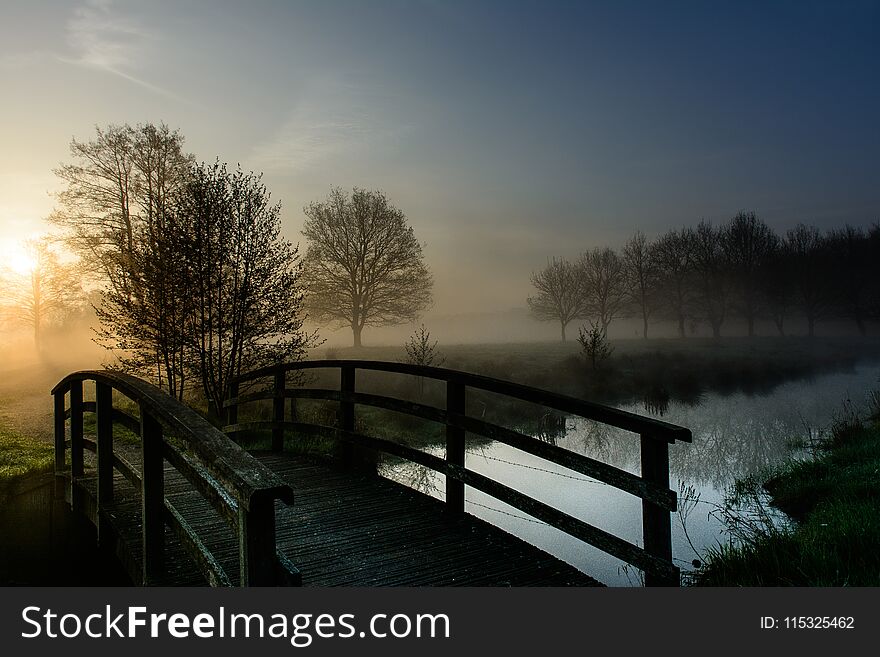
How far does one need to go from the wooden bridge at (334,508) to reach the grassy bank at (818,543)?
1.47 m

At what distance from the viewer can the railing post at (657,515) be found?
3582 millimetres

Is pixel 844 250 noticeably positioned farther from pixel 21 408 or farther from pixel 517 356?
pixel 21 408

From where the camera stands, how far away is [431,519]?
5.26 m

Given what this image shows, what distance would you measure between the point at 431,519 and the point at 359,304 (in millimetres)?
27538

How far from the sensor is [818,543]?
5.04 meters

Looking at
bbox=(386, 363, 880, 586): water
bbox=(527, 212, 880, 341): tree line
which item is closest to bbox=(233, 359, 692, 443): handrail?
bbox=(386, 363, 880, 586): water

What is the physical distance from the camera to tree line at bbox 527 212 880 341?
4388 centimetres

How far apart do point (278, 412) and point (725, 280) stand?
149ft

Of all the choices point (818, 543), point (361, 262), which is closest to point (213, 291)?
point (818, 543)

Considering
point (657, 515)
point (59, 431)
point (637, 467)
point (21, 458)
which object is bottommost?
point (637, 467)

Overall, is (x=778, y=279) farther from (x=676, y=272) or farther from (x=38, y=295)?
(x=38, y=295)

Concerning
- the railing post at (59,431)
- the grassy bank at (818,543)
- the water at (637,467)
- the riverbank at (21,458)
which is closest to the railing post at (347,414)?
the water at (637,467)

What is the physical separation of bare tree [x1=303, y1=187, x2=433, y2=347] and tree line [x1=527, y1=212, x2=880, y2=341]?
18.2 m

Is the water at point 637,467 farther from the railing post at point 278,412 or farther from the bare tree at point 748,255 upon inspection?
the bare tree at point 748,255
